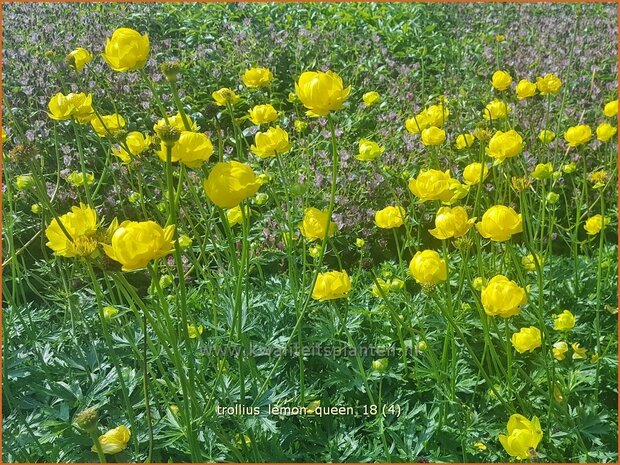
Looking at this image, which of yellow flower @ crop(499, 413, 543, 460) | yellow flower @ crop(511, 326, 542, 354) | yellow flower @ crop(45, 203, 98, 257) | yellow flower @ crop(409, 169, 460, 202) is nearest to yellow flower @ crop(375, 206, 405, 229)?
yellow flower @ crop(409, 169, 460, 202)

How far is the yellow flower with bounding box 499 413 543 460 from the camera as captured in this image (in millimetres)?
852

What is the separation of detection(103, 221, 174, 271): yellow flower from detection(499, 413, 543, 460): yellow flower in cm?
55

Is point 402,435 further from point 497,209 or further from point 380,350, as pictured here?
point 497,209

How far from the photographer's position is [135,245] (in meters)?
0.65

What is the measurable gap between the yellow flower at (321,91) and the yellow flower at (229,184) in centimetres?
16

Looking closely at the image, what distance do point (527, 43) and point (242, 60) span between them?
1.29m

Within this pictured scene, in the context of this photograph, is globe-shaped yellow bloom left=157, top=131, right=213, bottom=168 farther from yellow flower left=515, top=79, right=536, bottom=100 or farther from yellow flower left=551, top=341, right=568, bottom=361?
yellow flower left=515, top=79, right=536, bottom=100

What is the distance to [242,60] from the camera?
248 centimetres

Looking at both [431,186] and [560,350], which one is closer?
[431,186]

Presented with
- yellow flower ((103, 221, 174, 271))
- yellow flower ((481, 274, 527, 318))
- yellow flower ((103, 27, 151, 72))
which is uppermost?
yellow flower ((103, 27, 151, 72))

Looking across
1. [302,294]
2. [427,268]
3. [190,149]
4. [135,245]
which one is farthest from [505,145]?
[135,245]

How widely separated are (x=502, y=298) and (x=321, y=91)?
38 cm

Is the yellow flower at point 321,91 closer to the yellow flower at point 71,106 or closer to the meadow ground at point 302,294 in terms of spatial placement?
the meadow ground at point 302,294

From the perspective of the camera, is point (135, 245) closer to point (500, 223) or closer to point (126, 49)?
point (126, 49)
